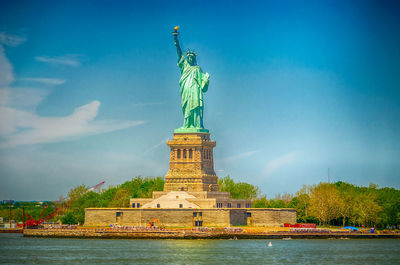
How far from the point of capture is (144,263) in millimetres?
63969

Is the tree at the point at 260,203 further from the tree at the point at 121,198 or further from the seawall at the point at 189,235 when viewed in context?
the seawall at the point at 189,235

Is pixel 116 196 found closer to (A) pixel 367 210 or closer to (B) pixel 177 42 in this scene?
(B) pixel 177 42

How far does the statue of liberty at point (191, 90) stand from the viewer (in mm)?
100562

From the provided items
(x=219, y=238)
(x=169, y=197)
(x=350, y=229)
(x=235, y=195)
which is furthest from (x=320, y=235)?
(x=235, y=195)

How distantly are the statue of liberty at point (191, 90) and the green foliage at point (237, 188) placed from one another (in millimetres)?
17562

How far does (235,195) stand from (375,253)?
43690 millimetres

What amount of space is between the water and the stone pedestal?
14.0 metres

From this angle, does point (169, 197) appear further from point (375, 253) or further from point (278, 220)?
point (375, 253)

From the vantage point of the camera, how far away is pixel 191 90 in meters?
101

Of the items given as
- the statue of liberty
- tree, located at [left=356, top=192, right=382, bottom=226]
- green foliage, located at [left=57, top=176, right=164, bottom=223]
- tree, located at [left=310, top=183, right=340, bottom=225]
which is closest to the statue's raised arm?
the statue of liberty

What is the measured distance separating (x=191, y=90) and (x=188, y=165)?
32.7ft

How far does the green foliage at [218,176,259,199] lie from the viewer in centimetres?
11569

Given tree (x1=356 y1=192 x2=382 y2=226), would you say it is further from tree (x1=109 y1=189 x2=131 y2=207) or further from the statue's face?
tree (x1=109 y1=189 x2=131 y2=207)

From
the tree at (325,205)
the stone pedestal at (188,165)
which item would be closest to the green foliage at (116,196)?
the stone pedestal at (188,165)
